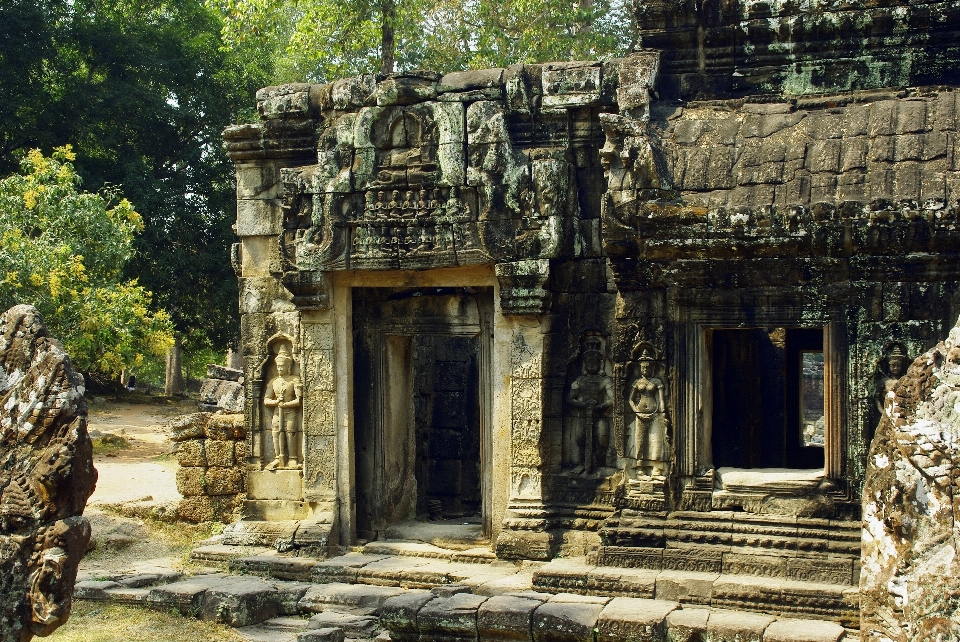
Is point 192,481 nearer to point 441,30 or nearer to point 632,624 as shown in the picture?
point 632,624

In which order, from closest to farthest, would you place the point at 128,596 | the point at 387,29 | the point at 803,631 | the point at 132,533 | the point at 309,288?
the point at 803,631, the point at 128,596, the point at 309,288, the point at 132,533, the point at 387,29

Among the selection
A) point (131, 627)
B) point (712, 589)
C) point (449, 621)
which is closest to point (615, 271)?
point (712, 589)

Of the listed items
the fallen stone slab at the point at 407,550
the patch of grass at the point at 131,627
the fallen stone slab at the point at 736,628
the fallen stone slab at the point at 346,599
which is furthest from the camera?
the fallen stone slab at the point at 407,550

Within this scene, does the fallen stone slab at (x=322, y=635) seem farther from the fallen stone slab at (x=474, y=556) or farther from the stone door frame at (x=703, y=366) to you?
the stone door frame at (x=703, y=366)

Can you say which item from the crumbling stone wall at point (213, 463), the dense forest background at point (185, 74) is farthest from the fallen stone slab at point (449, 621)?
the dense forest background at point (185, 74)

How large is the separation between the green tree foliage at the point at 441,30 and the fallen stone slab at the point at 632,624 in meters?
13.3

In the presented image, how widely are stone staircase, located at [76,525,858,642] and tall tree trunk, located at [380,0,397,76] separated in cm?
1133

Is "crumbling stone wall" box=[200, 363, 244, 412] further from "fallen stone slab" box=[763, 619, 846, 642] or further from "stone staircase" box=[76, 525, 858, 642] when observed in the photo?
"fallen stone slab" box=[763, 619, 846, 642]

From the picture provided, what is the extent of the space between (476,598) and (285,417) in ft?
9.32

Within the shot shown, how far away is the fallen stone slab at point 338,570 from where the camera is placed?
902 centimetres

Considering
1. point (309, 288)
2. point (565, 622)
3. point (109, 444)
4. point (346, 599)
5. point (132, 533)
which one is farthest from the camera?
point (109, 444)

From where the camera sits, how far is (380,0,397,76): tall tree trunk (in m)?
18.8

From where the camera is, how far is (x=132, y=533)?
10750 mm

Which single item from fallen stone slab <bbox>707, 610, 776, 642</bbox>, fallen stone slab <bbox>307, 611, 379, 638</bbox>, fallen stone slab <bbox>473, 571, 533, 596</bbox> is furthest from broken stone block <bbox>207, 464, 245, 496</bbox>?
fallen stone slab <bbox>707, 610, 776, 642</bbox>
